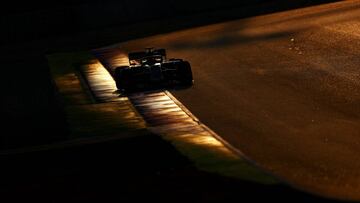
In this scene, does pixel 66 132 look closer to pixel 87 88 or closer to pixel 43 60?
pixel 87 88

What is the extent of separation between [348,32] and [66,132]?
1833 centimetres

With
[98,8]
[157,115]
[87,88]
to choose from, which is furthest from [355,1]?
[157,115]

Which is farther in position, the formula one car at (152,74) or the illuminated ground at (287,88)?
the formula one car at (152,74)

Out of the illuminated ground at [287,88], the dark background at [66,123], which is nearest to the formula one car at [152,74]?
the illuminated ground at [287,88]

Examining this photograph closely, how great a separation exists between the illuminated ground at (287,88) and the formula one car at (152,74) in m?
0.73

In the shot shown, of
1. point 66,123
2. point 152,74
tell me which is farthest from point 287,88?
point 66,123

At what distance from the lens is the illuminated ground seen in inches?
779

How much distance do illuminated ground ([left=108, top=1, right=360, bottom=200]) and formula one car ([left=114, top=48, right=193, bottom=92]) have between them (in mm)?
732

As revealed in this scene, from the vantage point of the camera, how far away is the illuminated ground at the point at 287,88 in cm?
1978

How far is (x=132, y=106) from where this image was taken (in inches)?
1101

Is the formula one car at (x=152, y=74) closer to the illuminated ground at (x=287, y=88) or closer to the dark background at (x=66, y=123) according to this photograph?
the illuminated ground at (x=287, y=88)

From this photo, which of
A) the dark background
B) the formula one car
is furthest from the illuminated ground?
the dark background

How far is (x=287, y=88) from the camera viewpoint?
2872 cm

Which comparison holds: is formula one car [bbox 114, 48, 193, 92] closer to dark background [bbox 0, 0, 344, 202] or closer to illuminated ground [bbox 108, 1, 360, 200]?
illuminated ground [bbox 108, 1, 360, 200]
